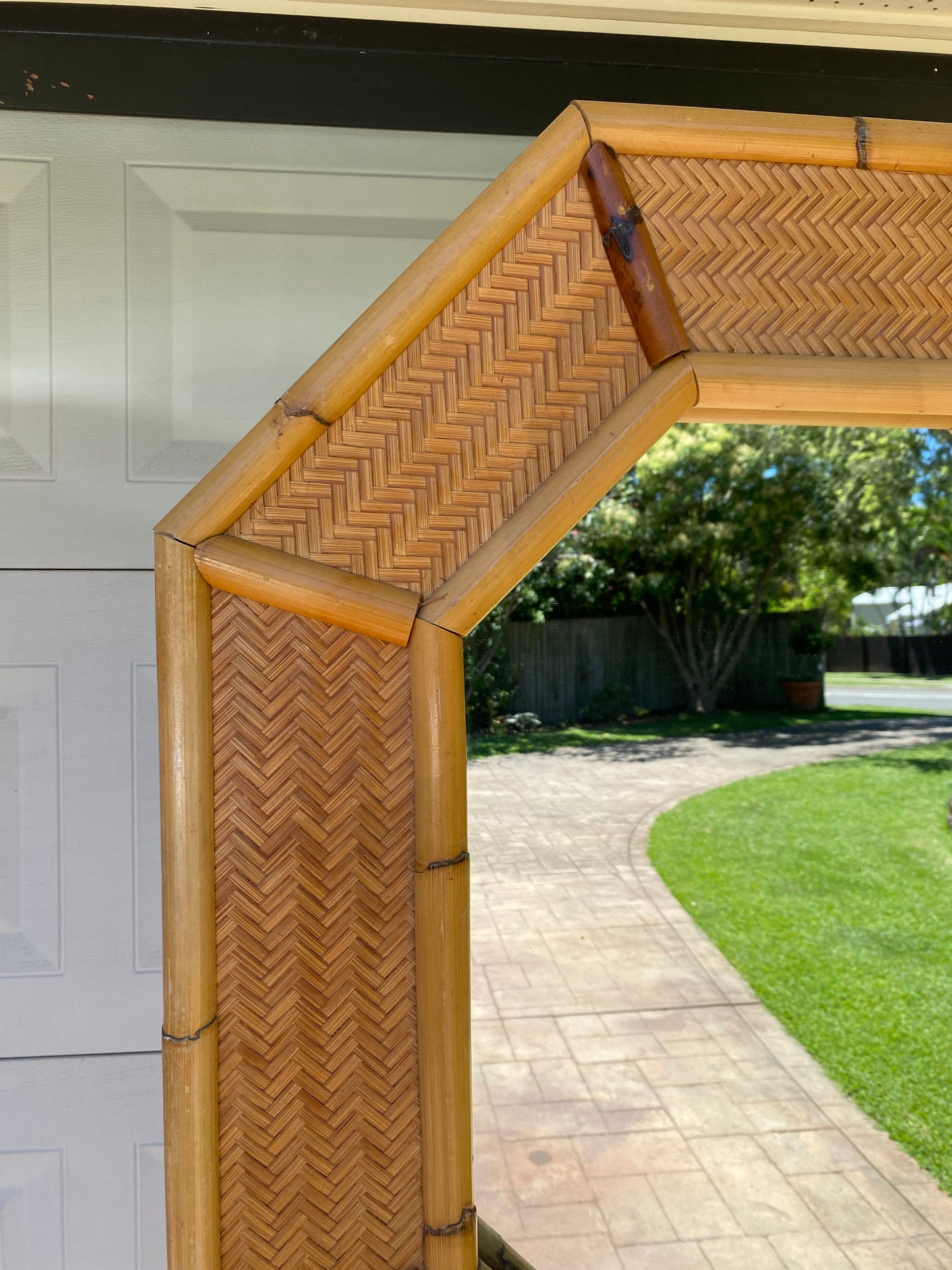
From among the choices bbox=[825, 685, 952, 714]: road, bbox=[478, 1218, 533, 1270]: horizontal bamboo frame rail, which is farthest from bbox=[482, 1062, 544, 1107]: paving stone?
bbox=[825, 685, 952, 714]: road

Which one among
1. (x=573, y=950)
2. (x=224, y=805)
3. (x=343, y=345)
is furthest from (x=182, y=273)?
(x=573, y=950)

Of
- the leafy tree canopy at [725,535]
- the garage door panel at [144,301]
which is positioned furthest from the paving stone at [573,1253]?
the leafy tree canopy at [725,535]

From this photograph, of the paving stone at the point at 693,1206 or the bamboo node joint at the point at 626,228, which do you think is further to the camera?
the paving stone at the point at 693,1206

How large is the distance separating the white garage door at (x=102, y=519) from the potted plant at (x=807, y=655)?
10.7 m

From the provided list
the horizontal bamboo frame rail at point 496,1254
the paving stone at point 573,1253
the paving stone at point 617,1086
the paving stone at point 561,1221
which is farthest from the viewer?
the paving stone at point 617,1086

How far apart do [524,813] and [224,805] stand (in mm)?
6762

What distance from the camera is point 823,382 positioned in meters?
0.83

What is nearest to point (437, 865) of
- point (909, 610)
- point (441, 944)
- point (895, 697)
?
point (441, 944)

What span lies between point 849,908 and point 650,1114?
290 cm

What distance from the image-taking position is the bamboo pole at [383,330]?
0.82 meters

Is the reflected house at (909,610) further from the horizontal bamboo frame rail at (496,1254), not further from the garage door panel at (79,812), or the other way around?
the garage door panel at (79,812)

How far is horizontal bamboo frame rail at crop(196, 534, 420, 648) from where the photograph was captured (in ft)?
2.69

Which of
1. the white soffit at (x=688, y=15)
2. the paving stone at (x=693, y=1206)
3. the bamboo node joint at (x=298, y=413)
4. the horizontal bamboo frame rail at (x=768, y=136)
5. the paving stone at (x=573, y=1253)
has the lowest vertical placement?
the paving stone at (x=693, y=1206)

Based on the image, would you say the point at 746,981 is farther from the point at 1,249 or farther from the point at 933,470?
the point at 933,470
